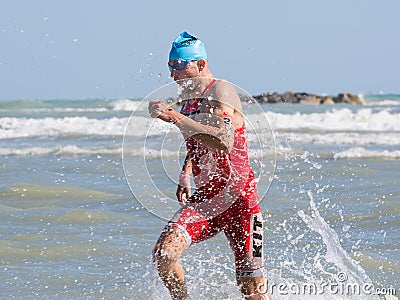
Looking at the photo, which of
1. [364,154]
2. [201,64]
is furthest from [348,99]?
[201,64]

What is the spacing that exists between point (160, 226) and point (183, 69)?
367 cm

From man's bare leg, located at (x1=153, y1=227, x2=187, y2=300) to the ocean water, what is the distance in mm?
423

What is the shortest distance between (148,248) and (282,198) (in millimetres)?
2665

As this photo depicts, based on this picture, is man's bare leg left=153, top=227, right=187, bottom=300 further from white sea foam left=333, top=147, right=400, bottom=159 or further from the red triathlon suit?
white sea foam left=333, top=147, right=400, bottom=159

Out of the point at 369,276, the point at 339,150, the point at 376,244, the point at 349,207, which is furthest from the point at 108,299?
the point at 339,150

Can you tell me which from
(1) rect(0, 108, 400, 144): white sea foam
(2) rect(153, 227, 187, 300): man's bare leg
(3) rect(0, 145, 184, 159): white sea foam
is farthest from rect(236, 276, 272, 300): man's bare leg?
(1) rect(0, 108, 400, 144): white sea foam

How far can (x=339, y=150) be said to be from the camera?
50.8 feet

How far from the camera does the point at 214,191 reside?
4.81 metres

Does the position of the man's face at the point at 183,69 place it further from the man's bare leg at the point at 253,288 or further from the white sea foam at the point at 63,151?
the white sea foam at the point at 63,151

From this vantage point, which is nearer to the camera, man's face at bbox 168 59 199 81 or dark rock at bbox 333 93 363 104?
man's face at bbox 168 59 199 81

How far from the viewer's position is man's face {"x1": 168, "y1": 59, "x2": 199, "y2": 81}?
4.78 meters

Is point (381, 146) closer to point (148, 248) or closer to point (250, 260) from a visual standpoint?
point (148, 248)

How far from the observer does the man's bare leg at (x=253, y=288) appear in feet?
15.8

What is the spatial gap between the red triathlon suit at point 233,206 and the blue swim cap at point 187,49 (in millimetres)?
308
